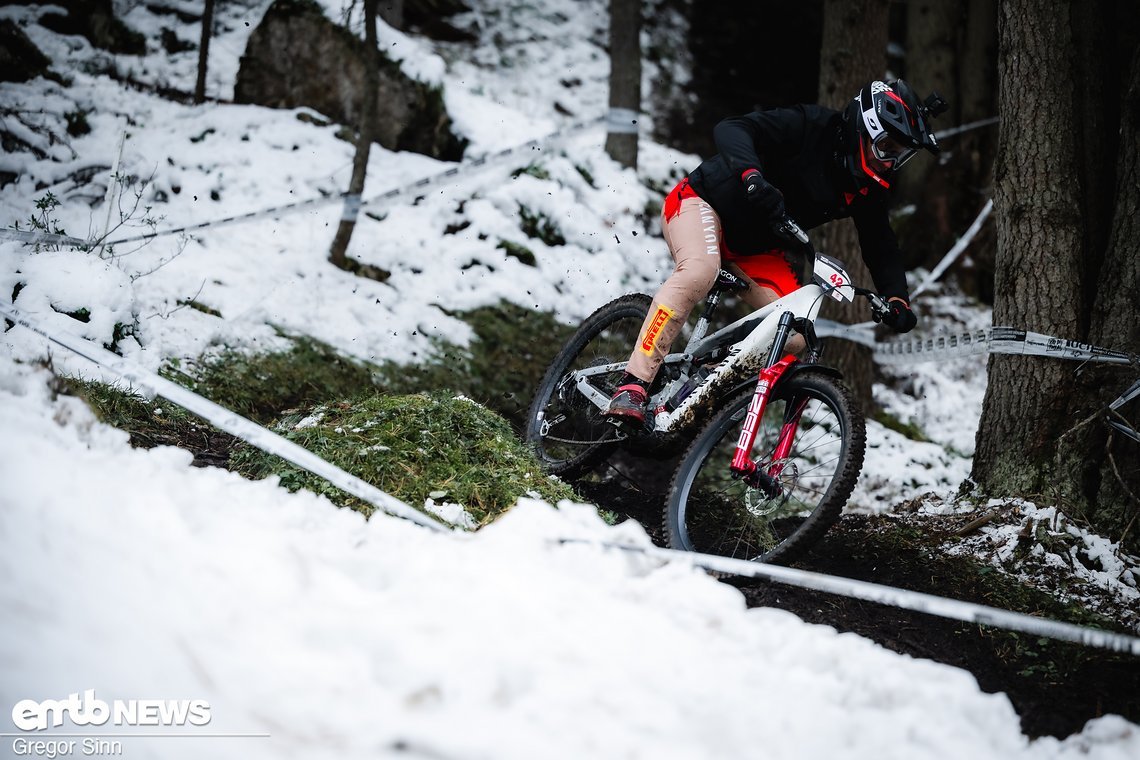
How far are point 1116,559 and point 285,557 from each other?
12.9ft

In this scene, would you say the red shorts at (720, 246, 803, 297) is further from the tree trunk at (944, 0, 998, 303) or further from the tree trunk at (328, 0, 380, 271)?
the tree trunk at (944, 0, 998, 303)

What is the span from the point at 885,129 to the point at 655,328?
4.86 feet

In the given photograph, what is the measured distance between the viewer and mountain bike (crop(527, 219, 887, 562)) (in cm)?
→ 403

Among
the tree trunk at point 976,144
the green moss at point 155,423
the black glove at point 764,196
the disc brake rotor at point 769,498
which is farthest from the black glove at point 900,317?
the tree trunk at point 976,144

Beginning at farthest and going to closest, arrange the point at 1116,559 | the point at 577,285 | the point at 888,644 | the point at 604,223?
the point at 604,223 → the point at 577,285 → the point at 1116,559 → the point at 888,644

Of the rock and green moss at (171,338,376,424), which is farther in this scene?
the rock

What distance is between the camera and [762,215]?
427 cm

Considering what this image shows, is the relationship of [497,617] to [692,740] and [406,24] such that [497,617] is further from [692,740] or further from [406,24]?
[406,24]

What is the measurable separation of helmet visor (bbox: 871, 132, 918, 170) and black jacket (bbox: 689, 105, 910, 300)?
8.4 inches

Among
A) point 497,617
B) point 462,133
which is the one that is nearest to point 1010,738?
point 497,617

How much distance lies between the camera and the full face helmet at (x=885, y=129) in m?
4.05

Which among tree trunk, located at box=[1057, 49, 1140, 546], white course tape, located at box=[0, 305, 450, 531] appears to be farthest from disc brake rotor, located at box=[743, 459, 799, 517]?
tree trunk, located at box=[1057, 49, 1140, 546]

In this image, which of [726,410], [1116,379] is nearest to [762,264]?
[726,410]

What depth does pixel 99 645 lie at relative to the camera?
7.41 ft
